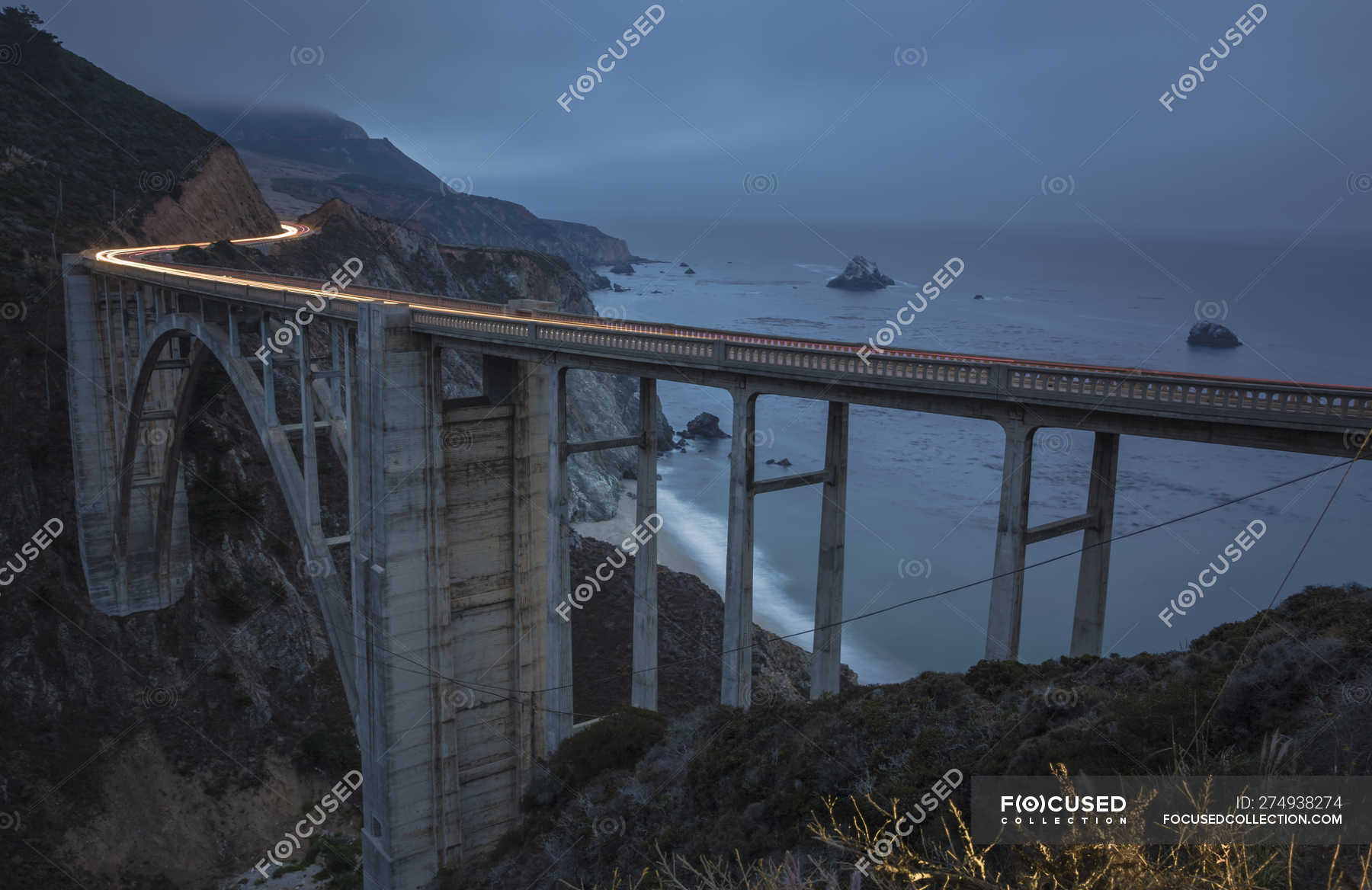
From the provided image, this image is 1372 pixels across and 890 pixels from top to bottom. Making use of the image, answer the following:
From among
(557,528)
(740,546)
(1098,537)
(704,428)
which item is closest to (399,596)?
(557,528)

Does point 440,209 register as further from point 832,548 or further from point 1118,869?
point 1118,869

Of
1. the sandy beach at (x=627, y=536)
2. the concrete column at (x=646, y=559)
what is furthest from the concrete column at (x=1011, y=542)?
the sandy beach at (x=627, y=536)

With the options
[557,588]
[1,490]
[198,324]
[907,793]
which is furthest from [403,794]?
[1,490]

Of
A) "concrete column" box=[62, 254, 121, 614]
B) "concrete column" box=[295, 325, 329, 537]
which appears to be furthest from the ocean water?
"concrete column" box=[62, 254, 121, 614]

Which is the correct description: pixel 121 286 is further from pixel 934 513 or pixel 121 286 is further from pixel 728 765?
pixel 934 513

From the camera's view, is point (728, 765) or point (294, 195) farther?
point (294, 195)

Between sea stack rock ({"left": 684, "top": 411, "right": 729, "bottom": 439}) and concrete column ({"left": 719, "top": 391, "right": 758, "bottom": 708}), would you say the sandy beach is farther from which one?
concrete column ({"left": 719, "top": 391, "right": 758, "bottom": 708})
